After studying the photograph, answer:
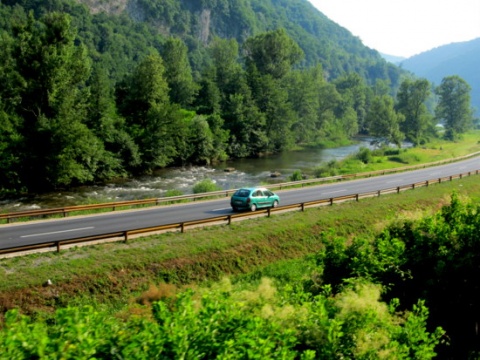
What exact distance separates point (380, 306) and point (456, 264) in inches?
233

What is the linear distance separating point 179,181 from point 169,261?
1174 inches

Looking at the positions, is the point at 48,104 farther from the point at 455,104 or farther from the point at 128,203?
Result: the point at 455,104

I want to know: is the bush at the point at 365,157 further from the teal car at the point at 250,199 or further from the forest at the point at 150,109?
the teal car at the point at 250,199

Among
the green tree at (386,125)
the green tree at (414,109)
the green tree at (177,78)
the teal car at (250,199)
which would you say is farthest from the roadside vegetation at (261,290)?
the green tree at (414,109)

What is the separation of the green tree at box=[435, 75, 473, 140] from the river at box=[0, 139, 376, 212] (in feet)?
220

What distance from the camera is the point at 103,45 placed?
14075 centimetres

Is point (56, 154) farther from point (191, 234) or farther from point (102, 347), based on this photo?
point (102, 347)

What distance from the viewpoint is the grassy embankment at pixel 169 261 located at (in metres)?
16.6

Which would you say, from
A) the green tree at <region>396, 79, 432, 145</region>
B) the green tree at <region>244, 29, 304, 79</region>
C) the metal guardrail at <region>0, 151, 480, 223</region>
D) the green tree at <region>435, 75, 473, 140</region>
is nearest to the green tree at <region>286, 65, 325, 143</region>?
the green tree at <region>244, 29, 304, 79</region>

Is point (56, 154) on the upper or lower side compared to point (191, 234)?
upper

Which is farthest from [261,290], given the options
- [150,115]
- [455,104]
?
[455,104]

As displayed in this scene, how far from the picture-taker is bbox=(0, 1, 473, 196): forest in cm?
4147

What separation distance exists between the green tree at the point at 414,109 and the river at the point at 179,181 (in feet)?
117

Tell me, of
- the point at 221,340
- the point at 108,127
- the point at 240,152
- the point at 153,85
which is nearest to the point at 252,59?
the point at 240,152
